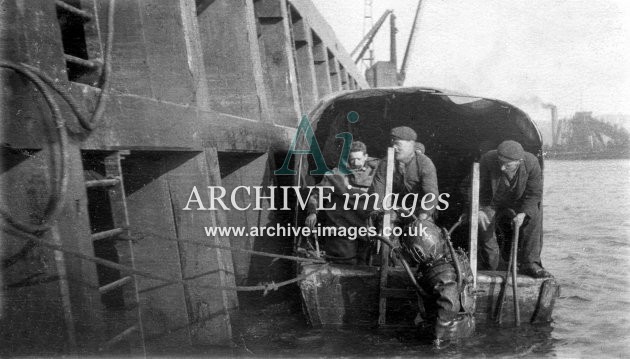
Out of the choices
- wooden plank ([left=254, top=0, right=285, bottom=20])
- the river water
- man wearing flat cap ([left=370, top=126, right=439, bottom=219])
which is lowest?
the river water

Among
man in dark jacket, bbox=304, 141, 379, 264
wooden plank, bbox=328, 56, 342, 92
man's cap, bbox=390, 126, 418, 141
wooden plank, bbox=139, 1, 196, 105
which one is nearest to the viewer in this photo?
wooden plank, bbox=139, 1, 196, 105

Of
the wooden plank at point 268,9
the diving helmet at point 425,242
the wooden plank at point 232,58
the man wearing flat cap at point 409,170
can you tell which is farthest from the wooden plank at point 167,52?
the wooden plank at point 268,9

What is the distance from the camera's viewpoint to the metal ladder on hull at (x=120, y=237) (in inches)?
128

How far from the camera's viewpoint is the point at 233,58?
5.96 metres

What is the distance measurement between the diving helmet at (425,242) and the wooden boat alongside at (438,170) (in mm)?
359

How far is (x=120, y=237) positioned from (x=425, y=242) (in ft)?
8.31

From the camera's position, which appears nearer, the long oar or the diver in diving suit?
the diver in diving suit

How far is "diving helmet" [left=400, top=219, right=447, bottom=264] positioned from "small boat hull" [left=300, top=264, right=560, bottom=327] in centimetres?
45

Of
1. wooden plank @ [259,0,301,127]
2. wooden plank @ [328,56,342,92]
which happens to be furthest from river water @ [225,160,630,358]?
wooden plank @ [328,56,342,92]

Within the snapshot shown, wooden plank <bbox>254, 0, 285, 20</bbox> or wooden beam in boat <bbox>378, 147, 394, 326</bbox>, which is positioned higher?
wooden plank <bbox>254, 0, 285, 20</bbox>

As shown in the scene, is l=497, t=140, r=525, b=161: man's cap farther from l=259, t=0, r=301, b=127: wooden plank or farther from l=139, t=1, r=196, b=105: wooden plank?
l=259, t=0, r=301, b=127: wooden plank

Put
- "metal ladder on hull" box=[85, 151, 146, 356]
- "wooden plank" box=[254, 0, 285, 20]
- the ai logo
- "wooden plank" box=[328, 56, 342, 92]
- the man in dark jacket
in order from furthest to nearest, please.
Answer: "wooden plank" box=[328, 56, 342, 92] < "wooden plank" box=[254, 0, 285, 20] < the ai logo < the man in dark jacket < "metal ladder on hull" box=[85, 151, 146, 356]

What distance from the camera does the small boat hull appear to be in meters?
4.66

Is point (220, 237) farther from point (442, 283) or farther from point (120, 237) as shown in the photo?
point (442, 283)
